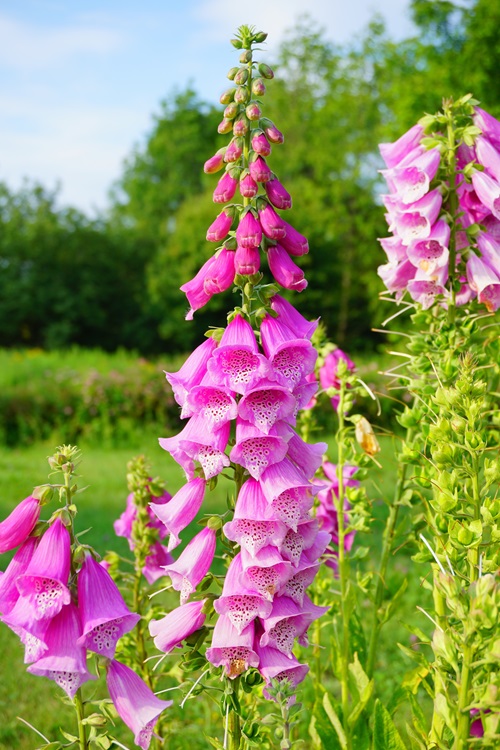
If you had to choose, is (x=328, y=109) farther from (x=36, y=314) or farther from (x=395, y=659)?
(x=395, y=659)

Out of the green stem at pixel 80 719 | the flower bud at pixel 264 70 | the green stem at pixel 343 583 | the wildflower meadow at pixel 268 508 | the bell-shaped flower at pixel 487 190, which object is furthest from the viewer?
the green stem at pixel 343 583

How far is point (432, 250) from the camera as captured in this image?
7.39 feet

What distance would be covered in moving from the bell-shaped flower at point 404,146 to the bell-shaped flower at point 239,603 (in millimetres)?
1357

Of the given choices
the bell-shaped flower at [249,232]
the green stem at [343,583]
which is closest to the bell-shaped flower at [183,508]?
the bell-shaped flower at [249,232]

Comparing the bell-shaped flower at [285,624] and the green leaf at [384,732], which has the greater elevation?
the bell-shaped flower at [285,624]

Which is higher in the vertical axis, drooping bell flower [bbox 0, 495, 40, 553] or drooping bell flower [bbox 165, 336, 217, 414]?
drooping bell flower [bbox 165, 336, 217, 414]

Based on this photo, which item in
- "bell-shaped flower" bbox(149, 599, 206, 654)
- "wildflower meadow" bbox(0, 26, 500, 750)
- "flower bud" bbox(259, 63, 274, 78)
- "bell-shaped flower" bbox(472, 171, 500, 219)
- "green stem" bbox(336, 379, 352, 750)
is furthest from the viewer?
"green stem" bbox(336, 379, 352, 750)

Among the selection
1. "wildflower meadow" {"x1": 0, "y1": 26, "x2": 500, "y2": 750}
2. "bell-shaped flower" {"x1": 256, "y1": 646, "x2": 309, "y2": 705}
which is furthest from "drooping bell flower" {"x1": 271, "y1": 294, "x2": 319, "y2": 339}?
"bell-shaped flower" {"x1": 256, "y1": 646, "x2": 309, "y2": 705}

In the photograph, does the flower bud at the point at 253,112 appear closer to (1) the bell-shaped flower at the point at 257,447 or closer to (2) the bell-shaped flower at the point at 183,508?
(1) the bell-shaped flower at the point at 257,447

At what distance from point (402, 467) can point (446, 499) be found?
1045mm

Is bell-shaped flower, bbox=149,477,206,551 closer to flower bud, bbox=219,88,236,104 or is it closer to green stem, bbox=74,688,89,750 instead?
green stem, bbox=74,688,89,750

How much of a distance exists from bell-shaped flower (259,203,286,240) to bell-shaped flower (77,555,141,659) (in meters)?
0.78

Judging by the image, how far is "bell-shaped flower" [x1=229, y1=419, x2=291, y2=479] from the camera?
→ 158 cm

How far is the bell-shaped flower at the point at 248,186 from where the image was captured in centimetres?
171
